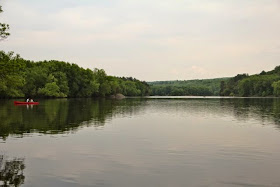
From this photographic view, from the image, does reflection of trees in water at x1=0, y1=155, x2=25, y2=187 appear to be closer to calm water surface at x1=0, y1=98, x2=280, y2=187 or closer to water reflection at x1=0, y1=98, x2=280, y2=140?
calm water surface at x1=0, y1=98, x2=280, y2=187

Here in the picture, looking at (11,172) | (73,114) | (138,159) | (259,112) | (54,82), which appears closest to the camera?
(11,172)

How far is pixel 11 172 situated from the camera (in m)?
15.3

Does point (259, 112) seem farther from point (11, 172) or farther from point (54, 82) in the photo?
point (54, 82)

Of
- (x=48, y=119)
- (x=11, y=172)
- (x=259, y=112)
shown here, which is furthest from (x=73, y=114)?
(x=11, y=172)

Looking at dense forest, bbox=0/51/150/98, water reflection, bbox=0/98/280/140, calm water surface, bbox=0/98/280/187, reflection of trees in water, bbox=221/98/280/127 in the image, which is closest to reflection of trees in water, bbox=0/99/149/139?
water reflection, bbox=0/98/280/140

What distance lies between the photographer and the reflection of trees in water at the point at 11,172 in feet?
44.9

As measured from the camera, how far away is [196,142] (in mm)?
25141

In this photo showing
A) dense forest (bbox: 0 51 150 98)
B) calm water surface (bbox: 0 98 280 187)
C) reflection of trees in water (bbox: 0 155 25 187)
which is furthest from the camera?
dense forest (bbox: 0 51 150 98)

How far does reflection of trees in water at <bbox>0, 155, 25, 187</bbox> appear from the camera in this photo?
13.7 metres

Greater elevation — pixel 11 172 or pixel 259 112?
pixel 259 112

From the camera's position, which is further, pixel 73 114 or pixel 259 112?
pixel 259 112

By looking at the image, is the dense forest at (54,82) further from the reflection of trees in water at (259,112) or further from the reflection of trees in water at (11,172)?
the reflection of trees in water at (11,172)

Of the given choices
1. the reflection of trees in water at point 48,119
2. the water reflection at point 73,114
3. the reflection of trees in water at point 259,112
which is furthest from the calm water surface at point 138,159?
the reflection of trees in water at point 259,112

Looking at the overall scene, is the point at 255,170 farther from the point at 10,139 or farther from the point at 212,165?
the point at 10,139
